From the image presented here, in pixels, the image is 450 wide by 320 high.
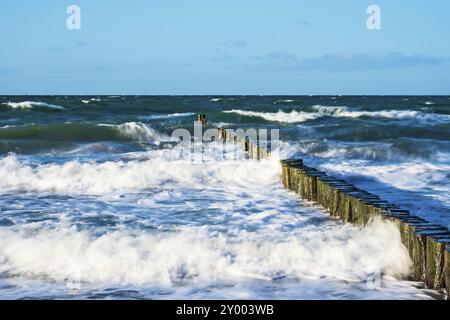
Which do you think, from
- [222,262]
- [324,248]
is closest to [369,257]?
[324,248]

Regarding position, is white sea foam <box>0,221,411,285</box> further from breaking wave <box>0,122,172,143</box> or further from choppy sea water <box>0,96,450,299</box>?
breaking wave <box>0,122,172,143</box>

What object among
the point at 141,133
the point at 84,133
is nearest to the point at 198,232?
the point at 141,133

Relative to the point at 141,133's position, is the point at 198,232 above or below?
below

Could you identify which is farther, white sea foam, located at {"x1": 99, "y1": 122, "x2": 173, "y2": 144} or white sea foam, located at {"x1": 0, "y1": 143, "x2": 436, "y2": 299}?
white sea foam, located at {"x1": 99, "y1": 122, "x2": 173, "y2": 144}

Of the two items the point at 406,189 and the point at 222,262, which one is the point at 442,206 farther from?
the point at 222,262

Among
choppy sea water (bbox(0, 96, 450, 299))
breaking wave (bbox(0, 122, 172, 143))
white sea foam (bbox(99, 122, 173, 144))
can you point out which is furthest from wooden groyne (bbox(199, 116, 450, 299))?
breaking wave (bbox(0, 122, 172, 143))

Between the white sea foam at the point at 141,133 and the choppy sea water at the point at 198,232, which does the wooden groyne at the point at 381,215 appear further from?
the white sea foam at the point at 141,133

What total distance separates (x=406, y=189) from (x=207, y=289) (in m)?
4.99

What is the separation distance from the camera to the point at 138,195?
23.9 feet

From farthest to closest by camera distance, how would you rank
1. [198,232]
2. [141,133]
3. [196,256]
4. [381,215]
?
[141,133] → [198,232] → [381,215] → [196,256]

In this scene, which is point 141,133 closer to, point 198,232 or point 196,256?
point 198,232

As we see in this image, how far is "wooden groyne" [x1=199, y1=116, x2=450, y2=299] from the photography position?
3.73 m

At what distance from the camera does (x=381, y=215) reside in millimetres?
4668

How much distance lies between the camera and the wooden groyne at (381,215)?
12.2 feet
